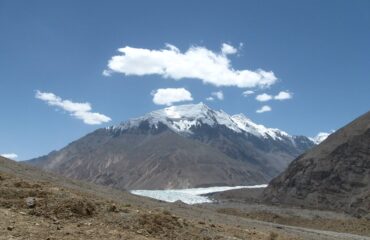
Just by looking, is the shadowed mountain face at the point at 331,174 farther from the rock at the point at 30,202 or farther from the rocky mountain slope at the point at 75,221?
the rock at the point at 30,202

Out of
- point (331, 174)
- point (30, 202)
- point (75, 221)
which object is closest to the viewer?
point (75, 221)

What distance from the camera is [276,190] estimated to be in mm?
133125

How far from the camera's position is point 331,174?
118m

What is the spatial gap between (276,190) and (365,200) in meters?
45.3

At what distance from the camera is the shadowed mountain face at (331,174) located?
110500 millimetres

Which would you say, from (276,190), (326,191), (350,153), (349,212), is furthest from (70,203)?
(276,190)

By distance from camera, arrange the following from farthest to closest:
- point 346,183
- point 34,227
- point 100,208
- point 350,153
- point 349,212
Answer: point 350,153 → point 346,183 → point 349,212 → point 100,208 → point 34,227

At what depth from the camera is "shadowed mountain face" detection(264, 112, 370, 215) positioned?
363 feet

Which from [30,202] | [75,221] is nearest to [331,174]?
[30,202]

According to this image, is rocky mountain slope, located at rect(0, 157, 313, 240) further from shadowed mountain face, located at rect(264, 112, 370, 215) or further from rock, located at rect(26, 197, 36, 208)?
shadowed mountain face, located at rect(264, 112, 370, 215)

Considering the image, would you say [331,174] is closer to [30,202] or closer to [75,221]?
[30,202]

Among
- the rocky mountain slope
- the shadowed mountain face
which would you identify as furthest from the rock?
the shadowed mountain face

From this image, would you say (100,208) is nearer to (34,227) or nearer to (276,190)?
(34,227)

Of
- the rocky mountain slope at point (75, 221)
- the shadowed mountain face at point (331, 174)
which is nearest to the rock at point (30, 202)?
the rocky mountain slope at point (75, 221)
